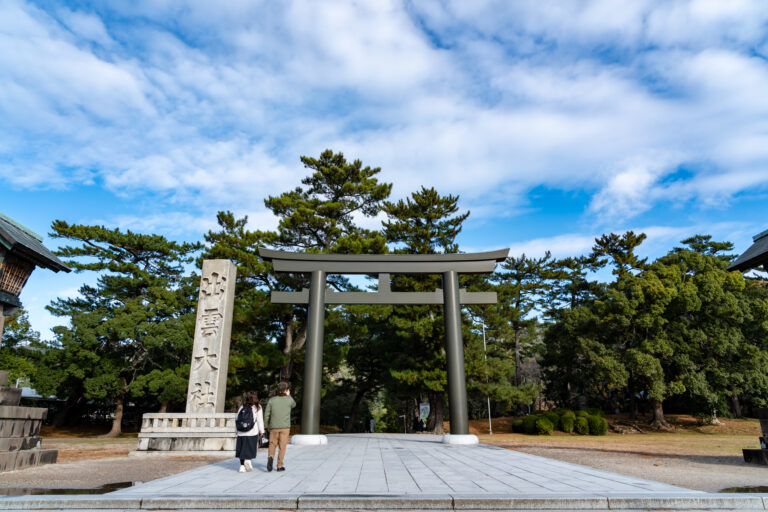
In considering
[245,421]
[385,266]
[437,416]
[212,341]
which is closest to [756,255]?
[385,266]

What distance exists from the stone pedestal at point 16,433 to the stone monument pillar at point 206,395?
2.83 metres

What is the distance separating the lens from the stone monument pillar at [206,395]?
10.5m

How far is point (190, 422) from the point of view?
35.4 feet

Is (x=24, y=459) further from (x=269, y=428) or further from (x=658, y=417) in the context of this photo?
(x=658, y=417)

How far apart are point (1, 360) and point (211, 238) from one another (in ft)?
42.8

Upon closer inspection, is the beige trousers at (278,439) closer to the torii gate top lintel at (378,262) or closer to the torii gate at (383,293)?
the torii gate at (383,293)

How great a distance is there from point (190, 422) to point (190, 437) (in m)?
0.38

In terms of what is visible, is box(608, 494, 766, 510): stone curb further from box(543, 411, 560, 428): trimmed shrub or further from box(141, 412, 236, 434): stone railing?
box(543, 411, 560, 428): trimmed shrub

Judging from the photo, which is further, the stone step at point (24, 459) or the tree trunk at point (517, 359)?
the tree trunk at point (517, 359)

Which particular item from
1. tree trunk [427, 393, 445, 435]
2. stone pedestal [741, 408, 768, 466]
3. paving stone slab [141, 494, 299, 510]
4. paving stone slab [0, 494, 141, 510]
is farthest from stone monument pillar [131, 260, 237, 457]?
tree trunk [427, 393, 445, 435]

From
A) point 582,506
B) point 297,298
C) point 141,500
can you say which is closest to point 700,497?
point 582,506

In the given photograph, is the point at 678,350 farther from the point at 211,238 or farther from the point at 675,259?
the point at 211,238

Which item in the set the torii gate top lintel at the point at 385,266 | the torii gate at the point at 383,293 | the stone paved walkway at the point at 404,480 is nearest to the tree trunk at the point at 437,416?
the torii gate at the point at 383,293

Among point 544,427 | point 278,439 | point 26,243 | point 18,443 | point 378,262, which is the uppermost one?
point 378,262
